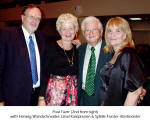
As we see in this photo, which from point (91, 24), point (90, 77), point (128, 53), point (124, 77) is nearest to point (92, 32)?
point (91, 24)

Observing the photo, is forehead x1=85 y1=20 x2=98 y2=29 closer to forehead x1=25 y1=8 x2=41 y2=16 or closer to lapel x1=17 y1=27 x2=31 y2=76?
forehead x1=25 y1=8 x2=41 y2=16

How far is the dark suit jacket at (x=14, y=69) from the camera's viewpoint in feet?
6.52

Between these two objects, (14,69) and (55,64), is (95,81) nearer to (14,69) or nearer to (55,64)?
(55,64)

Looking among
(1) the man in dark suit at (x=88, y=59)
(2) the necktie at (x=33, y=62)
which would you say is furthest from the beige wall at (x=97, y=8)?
(2) the necktie at (x=33, y=62)

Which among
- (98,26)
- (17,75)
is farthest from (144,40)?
(17,75)

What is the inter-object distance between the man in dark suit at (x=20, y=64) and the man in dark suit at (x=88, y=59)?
532 millimetres

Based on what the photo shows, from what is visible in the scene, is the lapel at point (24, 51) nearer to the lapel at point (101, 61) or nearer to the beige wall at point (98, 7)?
the lapel at point (101, 61)

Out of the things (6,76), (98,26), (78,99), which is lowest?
(78,99)

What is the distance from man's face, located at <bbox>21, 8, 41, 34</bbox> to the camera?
85.0 inches

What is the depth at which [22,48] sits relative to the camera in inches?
80.3
